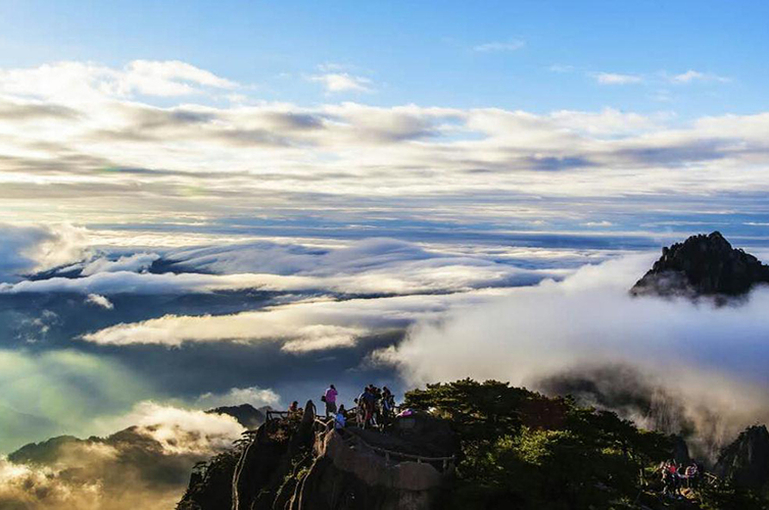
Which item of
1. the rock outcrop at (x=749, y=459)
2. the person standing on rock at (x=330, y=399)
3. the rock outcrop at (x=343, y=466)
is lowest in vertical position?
the rock outcrop at (x=749, y=459)

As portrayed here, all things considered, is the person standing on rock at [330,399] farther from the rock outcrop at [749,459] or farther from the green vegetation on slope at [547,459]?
the rock outcrop at [749,459]

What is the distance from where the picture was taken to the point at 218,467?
78.6 meters

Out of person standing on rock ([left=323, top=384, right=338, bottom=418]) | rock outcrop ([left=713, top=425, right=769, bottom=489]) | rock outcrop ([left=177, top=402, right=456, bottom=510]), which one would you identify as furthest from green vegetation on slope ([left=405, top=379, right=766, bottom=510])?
rock outcrop ([left=713, top=425, right=769, bottom=489])

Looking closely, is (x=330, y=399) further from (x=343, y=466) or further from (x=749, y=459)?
(x=749, y=459)

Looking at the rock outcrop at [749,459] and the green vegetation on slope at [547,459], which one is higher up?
the green vegetation on slope at [547,459]

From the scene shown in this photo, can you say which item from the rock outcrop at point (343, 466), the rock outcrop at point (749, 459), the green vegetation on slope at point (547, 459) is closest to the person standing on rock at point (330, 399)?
the rock outcrop at point (343, 466)

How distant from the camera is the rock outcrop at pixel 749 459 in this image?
584ft

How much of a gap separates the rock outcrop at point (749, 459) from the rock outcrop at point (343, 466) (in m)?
155

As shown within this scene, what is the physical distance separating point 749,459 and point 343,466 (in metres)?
172

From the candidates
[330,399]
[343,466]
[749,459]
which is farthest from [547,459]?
[749,459]

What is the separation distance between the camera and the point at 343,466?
158 ft

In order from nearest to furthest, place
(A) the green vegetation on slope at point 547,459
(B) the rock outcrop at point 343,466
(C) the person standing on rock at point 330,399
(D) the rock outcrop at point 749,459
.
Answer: (A) the green vegetation on slope at point 547,459, (B) the rock outcrop at point 343,466, (C) the person standing on rock at point 330,399, (D) the rock outcrop at point 749,459

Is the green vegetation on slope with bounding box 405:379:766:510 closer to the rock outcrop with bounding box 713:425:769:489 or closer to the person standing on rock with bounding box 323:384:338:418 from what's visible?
the person standing on rock with bounding box 323:384:338:418

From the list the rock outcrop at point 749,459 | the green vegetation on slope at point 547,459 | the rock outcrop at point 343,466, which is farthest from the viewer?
the rock outcrop at point 749,459
